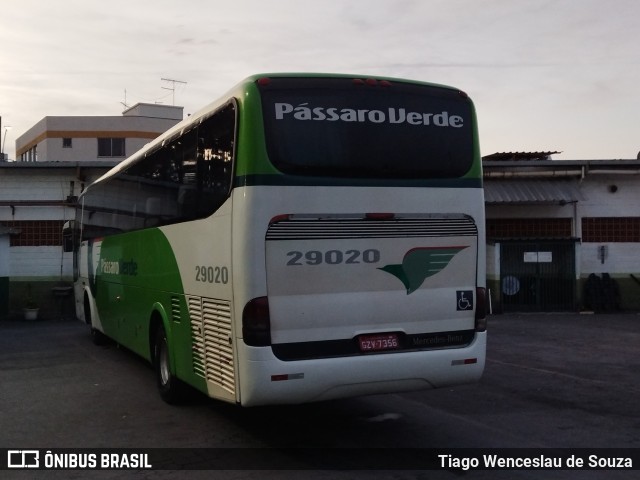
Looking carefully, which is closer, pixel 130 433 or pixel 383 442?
pixel 383 442

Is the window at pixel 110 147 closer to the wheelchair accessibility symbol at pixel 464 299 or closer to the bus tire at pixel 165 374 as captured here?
the bus tire at pixel 165 374

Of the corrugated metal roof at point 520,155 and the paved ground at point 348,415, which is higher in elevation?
the corrugated metal roof at point 520,155

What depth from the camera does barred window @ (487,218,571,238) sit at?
2477 centimetres

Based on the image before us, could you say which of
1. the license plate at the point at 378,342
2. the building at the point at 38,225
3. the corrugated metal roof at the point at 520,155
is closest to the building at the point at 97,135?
the building at the point at 38,225

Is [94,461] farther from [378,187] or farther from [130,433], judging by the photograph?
[378,187]

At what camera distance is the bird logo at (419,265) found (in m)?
7.49

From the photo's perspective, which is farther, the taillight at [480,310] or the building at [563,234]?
the building at [563,234]

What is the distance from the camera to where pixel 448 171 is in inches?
307

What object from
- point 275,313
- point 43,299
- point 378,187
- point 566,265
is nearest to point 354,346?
point 275,313

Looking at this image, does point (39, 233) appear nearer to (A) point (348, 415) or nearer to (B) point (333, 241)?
(A) point (348, 415)

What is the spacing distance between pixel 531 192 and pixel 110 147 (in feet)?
183

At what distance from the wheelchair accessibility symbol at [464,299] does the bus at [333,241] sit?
16 millimetres

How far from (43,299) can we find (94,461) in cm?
1869

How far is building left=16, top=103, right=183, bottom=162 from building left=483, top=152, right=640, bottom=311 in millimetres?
51988
